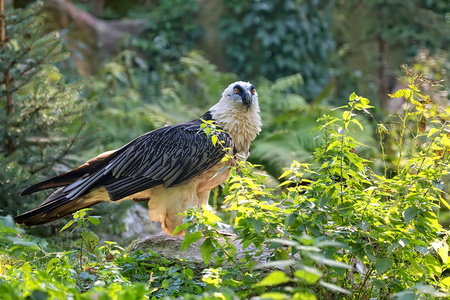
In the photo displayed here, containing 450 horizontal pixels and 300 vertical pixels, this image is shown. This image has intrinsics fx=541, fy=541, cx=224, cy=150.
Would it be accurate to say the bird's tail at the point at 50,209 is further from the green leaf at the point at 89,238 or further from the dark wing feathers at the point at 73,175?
the green leaf at the point at 89,238

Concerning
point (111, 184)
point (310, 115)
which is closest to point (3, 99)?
point (111, 184)

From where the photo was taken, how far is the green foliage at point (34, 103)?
19.1 ft

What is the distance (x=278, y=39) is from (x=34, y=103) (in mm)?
8514

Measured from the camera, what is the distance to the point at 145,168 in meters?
4.91

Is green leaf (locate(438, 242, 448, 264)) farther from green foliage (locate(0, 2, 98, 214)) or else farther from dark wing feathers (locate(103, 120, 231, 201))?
green foliage (locate(0, 2, 98, 214))

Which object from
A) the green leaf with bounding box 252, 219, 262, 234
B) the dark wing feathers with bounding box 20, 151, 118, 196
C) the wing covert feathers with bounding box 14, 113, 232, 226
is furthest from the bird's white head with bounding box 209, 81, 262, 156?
the green leaf with bounding box 252, 219, 262, 234

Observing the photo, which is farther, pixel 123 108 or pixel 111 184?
pixel 123 108

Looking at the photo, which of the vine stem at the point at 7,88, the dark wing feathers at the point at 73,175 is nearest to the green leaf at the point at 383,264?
the dark wing feathers at the point at 73,175

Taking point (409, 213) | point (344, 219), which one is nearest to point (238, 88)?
point (344, 219)

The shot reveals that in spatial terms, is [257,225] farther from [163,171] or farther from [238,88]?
[238,88]

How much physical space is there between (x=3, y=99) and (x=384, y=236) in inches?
181

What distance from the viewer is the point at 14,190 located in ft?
18.1

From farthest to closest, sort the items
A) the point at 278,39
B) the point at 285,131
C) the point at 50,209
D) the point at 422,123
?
the point at 278,39
the point at 285,131
the point at 50,209
the point at 422,123

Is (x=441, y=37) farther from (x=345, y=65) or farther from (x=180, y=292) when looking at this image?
(x=180, y=292)
